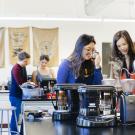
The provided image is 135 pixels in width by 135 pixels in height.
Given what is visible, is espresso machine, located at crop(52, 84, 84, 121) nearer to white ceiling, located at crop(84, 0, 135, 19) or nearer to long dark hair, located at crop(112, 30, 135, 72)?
long dark hair, located at crop(112, 30, 135, 72)

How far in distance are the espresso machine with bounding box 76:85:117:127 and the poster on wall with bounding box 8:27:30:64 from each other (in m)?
6.40

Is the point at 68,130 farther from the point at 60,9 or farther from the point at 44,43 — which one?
the point at 60,9

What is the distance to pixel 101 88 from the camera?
1.87m

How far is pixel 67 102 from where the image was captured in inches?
87.0

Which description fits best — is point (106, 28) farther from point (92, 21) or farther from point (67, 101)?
point (67, 101)

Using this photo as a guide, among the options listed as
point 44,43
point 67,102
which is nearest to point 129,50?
point 67,102

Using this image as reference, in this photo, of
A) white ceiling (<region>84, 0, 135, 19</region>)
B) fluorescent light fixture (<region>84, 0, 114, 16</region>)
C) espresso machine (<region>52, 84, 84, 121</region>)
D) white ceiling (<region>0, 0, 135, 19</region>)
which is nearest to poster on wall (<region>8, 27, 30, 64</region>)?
white ceiling (<region>0, 0, 135, 19</region>)

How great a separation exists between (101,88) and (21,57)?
3652mm

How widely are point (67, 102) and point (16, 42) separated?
20.1ft

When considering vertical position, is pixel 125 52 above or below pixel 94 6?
below

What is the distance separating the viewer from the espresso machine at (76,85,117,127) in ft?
6.02

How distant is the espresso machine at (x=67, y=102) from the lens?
7.01 feet

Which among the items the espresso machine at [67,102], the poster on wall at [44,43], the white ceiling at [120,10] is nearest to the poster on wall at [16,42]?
the poster on wall at [44,43]

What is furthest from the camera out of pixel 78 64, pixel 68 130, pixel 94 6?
pixel 94 6
